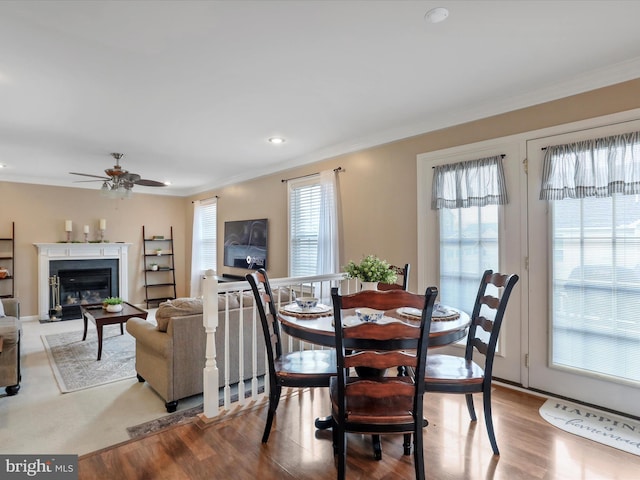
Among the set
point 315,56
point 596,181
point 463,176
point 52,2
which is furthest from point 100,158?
point 596,181

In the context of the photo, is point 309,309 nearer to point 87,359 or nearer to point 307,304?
point 307,304

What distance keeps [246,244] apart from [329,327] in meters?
4.46

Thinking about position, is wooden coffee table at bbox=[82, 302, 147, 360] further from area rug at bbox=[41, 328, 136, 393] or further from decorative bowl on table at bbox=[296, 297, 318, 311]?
decorative bowl on table at bbox=[296, 297, 318, 311]

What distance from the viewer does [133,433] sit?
254 centimetres

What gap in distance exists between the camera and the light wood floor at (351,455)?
1854 mm

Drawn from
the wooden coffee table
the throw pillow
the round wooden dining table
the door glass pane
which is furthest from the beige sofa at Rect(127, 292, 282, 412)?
the door glass pane

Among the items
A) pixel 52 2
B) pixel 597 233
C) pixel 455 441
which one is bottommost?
pixel 455 441

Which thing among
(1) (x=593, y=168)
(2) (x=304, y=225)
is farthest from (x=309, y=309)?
(2) (x=304, y=225)

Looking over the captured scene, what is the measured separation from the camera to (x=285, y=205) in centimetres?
530

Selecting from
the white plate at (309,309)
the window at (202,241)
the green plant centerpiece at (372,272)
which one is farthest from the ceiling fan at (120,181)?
the green plant centerpiece at (372,272)

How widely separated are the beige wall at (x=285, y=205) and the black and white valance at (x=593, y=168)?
0.23m

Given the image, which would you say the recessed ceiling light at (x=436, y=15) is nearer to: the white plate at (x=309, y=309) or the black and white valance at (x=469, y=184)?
the black and white valance at (x=469, y=184)

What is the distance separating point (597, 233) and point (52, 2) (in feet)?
12.0

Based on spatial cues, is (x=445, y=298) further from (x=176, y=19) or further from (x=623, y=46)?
(x=176, y=19)
